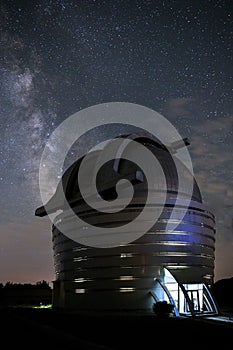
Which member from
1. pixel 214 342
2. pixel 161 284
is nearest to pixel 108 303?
pixel 161 284

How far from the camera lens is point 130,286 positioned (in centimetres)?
2717

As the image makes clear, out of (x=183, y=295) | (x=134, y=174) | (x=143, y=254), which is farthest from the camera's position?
(x=134, y=174)

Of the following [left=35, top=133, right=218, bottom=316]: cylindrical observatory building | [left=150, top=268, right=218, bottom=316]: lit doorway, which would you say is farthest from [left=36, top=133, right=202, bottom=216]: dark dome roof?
[left=150, top=268, right=218, bottom=316]: lit doorway

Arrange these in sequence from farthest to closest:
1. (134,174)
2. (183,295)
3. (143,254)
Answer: (134,174), (143,254), (183,295)

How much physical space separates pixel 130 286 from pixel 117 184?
746 cm

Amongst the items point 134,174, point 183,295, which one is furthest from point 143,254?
point 134,174

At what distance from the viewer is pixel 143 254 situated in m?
27.5

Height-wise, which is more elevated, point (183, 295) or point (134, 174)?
point (134, 174)

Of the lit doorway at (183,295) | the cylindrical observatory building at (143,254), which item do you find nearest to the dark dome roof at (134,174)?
the cylindrical observatory building at (143,254)

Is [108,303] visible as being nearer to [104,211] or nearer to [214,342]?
[104,211]

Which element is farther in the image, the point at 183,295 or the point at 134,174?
the point at 134,174

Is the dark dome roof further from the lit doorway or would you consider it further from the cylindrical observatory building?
the lit doorway

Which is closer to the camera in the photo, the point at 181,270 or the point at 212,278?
the point at 181,270

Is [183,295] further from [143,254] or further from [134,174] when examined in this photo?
[134,174]
